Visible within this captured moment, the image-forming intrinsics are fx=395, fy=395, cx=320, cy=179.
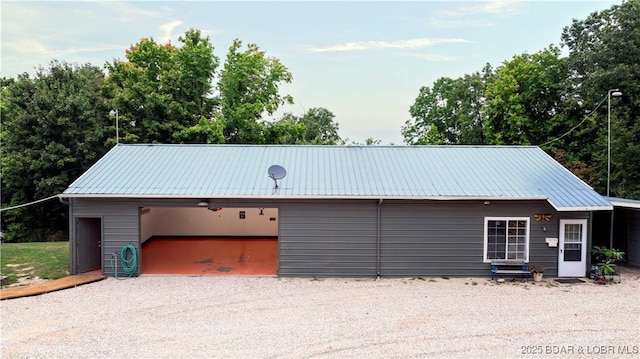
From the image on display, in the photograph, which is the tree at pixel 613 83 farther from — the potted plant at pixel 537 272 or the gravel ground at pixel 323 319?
the potted plant at pixel 537 272

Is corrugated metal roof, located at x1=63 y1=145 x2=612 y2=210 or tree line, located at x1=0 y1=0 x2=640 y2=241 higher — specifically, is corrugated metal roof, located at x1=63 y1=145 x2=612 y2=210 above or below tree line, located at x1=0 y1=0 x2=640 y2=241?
below

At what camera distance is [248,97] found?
22250 millimetres

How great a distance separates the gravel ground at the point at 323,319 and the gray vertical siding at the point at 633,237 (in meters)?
2.30

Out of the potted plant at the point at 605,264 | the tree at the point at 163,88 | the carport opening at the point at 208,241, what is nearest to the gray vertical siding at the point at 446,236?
the potted plant at the point at 605,264

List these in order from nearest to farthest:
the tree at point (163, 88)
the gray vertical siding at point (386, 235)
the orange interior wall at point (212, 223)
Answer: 1. the gray vertical siding at point (386, 235)
2. the orange interior wall at point (212, 223)
3. the tree at point (163, 88)

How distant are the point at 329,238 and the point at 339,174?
1.85 metres

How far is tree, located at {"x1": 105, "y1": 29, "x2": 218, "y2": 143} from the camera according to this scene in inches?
785

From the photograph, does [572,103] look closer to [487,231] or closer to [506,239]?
[506,239]

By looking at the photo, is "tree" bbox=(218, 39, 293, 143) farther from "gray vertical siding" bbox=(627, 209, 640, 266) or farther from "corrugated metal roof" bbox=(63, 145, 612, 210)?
"gray vertical siding" bbox=(627, 209, 640, 266)

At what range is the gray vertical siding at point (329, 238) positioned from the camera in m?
9.92

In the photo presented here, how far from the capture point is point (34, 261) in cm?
1160

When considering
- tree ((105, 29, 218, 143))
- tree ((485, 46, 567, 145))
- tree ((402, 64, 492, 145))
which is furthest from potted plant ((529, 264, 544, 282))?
tree ((105, 29, 218, 143))

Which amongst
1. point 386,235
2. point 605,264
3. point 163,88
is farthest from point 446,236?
point 163,88

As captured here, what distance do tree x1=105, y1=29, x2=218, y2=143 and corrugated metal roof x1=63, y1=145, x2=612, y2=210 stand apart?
27.2ft
